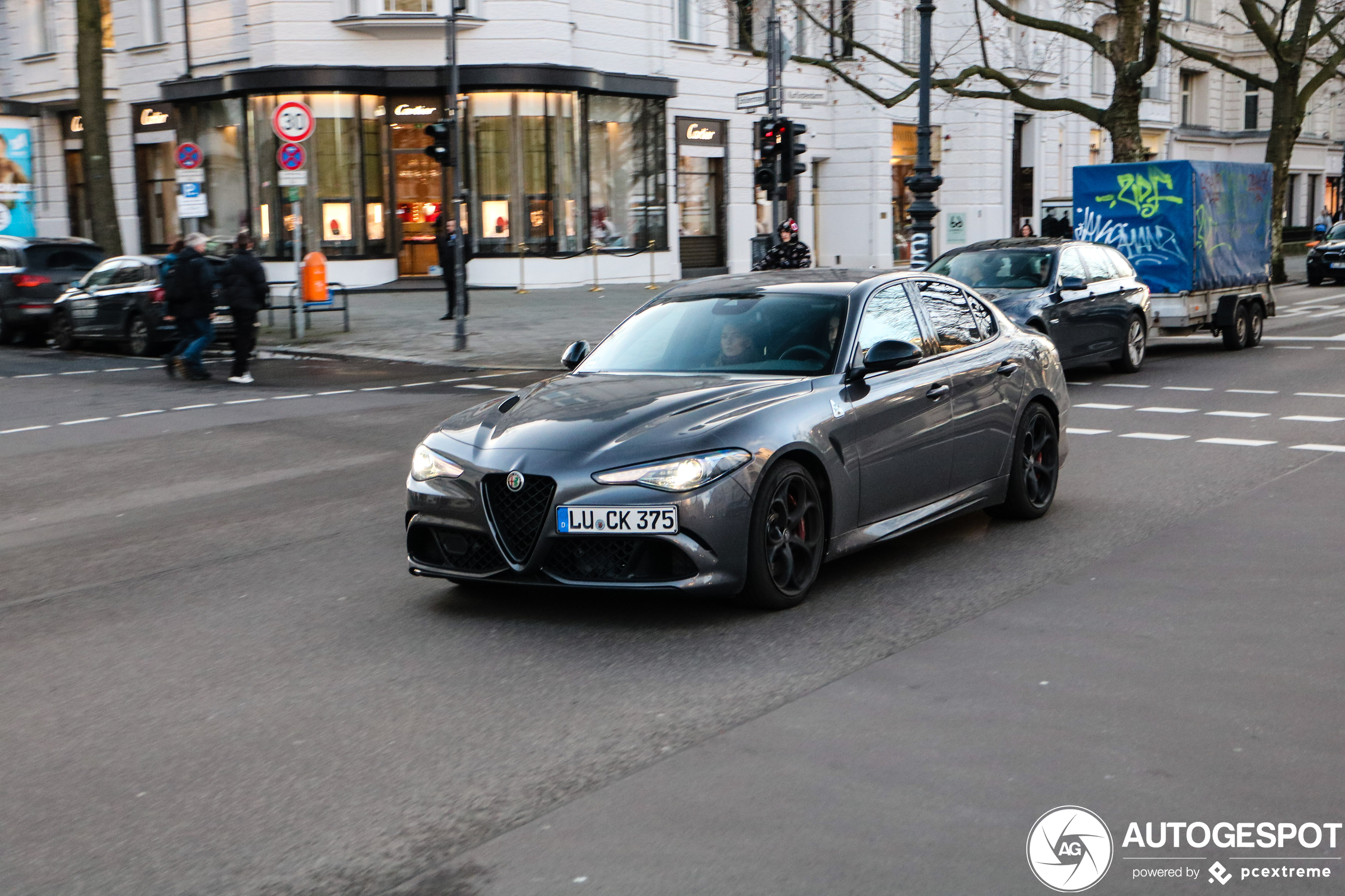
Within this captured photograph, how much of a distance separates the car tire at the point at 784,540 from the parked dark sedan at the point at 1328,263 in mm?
36540

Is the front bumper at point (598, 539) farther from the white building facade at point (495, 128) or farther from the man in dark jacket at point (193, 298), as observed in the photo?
the white building facade at point (495, 128)

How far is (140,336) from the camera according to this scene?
2161cm

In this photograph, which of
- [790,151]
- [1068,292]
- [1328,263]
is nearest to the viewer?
[1068,292]

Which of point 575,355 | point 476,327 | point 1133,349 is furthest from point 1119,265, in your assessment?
point 575,355

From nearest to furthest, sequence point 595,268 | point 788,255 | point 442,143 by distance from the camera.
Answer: point 788,255
point 442,143
point 595,268

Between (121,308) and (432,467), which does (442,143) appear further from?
(432,467)

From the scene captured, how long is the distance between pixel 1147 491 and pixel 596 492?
469 cm

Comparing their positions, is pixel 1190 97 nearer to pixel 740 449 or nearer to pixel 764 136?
pixel 764 136

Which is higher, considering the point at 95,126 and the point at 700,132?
the point at 700,132

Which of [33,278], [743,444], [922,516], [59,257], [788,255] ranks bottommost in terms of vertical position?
[922,516]

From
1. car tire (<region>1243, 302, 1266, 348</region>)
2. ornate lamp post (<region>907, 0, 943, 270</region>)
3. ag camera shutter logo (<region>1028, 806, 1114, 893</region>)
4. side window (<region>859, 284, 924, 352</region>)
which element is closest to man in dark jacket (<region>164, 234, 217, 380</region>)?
ornate lamp post (<region>907, 0, 943, 270</region>)

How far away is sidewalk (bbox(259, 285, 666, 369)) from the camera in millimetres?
20953

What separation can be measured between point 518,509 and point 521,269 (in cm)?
2620

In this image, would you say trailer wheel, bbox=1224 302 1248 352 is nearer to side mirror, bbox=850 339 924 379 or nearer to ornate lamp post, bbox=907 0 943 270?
ornate lamp post, bbox=907 0 943 270
